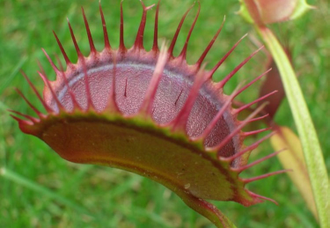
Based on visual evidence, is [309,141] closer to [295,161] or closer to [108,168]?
[295,161]

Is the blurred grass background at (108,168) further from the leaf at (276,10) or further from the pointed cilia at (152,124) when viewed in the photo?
the pointed cilia at (152,124)

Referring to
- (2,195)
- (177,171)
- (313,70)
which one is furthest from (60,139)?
(313,70)

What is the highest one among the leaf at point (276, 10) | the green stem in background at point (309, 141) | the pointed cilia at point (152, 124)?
the leaf at point (276, 10)

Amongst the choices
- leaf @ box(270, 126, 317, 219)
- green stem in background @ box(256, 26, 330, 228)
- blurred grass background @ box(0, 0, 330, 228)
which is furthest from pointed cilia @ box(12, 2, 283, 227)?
blurred grass background @ box(0, 0, 330, 228)

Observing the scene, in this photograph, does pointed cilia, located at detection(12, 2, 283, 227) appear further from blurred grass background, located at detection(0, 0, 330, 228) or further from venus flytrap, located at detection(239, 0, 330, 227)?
blurred grass background, located at detection(0, 0, 330, 228)

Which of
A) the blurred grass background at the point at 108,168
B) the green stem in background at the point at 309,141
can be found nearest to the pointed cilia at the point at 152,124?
the green stem in background at the point at 309,141

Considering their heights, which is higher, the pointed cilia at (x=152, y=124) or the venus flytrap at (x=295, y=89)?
the venus flytrap at (x=295, y=89)

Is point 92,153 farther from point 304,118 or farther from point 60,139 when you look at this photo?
point 304,118
